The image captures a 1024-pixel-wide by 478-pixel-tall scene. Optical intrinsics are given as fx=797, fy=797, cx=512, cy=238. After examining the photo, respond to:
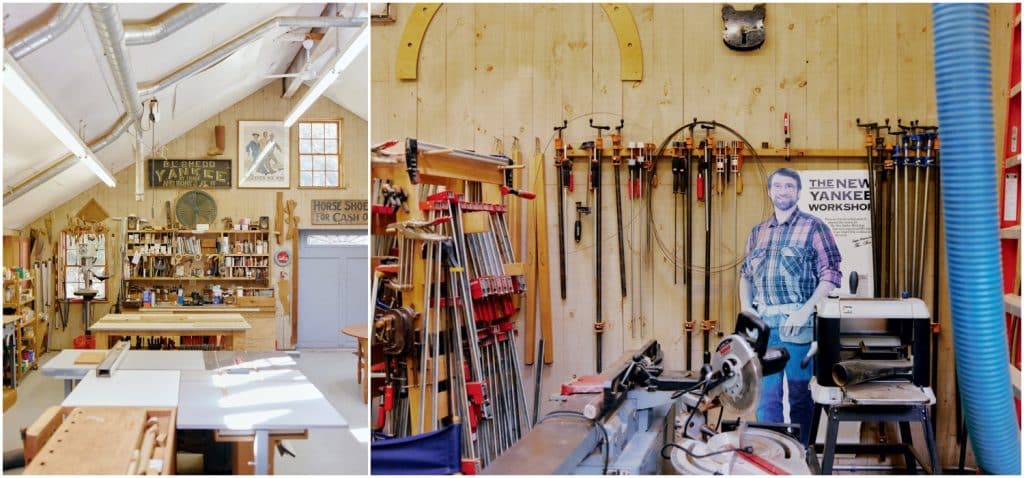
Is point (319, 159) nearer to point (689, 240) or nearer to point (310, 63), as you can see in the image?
point (310, 63)

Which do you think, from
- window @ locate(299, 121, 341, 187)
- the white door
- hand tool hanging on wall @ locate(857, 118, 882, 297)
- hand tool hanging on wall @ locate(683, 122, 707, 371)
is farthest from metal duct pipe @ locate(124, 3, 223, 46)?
the white door

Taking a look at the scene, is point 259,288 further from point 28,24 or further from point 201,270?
point 28,24

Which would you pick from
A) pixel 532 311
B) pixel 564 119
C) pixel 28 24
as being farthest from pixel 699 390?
pixel 28 24

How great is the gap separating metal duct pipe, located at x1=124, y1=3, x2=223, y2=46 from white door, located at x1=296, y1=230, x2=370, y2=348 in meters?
6.87

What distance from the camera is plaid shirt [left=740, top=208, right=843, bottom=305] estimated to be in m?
4.61

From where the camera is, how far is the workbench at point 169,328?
21.1 ft

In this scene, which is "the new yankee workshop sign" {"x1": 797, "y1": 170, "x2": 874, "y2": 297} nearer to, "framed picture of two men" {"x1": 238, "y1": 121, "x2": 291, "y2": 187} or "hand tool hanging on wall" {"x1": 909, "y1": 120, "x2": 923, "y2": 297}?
"hand tool hanging on wall" {"x1": 909, "y1": 120, "x2": 923, "y2": 297}

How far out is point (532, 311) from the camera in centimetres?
480

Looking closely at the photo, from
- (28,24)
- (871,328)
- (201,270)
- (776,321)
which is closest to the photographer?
(28,24)

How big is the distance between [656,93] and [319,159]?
24.7ft

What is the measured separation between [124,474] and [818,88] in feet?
13.3

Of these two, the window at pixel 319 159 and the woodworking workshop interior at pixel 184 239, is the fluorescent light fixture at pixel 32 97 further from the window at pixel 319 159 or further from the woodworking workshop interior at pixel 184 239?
the window at pixel 319 159

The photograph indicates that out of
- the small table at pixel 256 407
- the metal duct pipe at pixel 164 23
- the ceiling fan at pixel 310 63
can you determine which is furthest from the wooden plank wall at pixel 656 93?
the ceiling fan at pixel 310 63

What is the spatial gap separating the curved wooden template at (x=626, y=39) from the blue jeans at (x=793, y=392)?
172 centimetres
